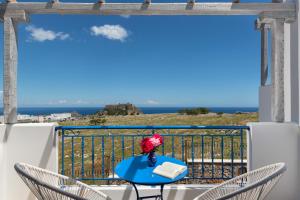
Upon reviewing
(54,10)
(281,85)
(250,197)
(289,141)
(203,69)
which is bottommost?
(250,197)

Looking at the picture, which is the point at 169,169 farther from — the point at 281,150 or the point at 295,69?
the point at 295,69

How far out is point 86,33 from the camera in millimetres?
61062

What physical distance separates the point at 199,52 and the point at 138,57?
13557 mm

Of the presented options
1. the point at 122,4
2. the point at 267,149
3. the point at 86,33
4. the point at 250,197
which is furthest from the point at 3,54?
the point at 86,33

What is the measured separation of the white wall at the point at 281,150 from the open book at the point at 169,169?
4.20 ft

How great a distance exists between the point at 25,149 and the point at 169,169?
1.82 m

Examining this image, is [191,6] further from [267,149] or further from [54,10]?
[267,149]

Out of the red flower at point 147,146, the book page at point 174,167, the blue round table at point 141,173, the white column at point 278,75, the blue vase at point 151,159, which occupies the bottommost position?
the blue round table at point 141,173

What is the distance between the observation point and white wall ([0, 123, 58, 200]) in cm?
303

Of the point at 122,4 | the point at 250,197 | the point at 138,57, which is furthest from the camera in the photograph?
the point at 138,57

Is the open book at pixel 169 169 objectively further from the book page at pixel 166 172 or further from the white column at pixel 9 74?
the white column at pixel 9 74

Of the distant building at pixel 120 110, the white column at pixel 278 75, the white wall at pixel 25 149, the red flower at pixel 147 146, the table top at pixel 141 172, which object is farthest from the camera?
the distant building at pixel 120 110

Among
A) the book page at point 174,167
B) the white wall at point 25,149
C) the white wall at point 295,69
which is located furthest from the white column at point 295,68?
the white wall at point 25,149

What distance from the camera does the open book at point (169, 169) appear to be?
2182 mm
